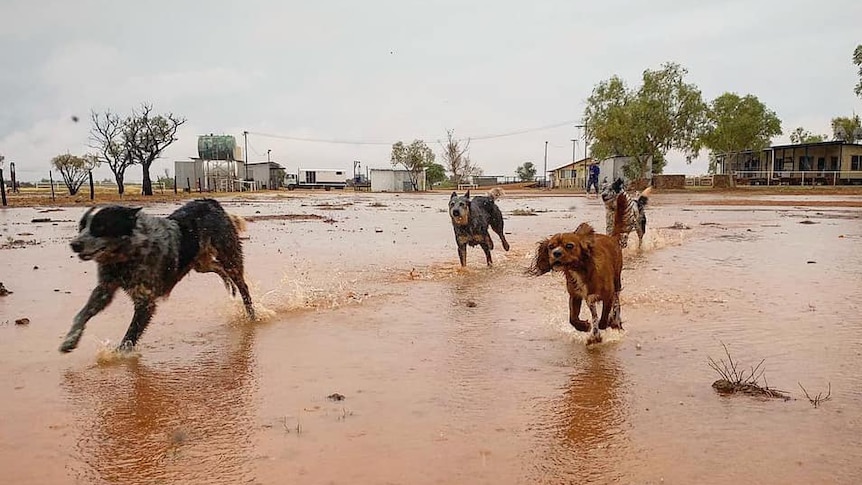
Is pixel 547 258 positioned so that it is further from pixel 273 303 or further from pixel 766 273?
pixel 766 273

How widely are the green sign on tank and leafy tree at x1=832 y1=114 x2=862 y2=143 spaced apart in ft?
241

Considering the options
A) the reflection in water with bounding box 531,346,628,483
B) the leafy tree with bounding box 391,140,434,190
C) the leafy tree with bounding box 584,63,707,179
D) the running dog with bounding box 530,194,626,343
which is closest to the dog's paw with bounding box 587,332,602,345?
the running dog with bounding box 530,194,626,343

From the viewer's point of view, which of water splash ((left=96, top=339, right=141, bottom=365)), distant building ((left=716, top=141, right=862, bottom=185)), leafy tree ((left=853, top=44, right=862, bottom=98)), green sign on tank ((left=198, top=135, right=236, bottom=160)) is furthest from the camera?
green sign on tank ((left=198, top=135, right=236, bottom=160))

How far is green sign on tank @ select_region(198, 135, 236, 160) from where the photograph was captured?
81.0 metres

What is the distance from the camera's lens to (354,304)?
26.5 feet

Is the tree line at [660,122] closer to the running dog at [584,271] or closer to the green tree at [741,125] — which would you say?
the green tree at [741,125]

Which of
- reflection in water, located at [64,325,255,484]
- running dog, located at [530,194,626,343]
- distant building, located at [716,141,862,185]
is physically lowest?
reflection in water, located at [64,325,255,484]

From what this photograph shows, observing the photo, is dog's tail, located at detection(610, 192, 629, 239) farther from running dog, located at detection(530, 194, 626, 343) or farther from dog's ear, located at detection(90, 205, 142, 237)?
dog's ear, located at detection(90, 205, 142, 237)

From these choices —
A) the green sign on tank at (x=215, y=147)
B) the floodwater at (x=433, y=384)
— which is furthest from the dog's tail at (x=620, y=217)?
the green sign on tank at (x=215, y=147)

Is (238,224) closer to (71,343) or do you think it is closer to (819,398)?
(71,343)

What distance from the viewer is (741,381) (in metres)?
4.80

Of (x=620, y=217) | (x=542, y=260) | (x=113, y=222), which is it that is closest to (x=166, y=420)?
(x=113, y=222)

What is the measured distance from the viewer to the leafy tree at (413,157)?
8169 centimetres

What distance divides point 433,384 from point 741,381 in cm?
222
